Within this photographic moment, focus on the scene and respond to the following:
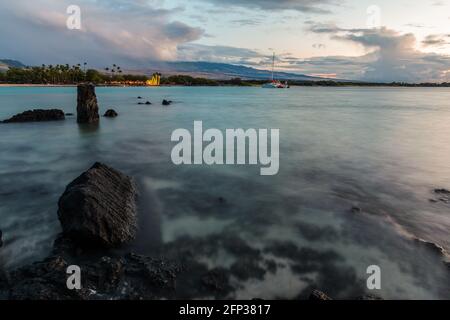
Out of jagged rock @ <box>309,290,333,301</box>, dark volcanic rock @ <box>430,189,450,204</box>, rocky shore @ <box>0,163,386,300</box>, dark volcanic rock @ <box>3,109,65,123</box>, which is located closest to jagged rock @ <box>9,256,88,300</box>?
rocky shore @ <box>0,163,386,300</box>

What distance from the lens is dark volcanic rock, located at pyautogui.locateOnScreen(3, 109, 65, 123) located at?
36.5m

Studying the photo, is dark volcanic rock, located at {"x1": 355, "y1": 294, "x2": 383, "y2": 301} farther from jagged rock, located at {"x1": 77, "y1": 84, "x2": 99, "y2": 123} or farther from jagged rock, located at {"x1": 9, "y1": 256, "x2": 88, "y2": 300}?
jagged rock, located at {"x1": 77, "y1": 84, "x2": 99, "y2": 123}

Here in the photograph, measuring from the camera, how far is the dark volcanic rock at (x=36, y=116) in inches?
1437

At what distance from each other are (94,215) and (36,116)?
33.4 meters

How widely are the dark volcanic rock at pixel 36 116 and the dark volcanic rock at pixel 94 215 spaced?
102 feet

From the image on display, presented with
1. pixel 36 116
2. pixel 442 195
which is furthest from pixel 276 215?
pixel 36 116

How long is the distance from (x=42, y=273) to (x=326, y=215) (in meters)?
8.70

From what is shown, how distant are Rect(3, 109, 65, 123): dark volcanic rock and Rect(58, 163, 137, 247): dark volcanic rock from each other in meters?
31.2

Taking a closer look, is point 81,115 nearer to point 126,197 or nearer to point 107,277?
point 126,197

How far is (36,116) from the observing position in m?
37.1

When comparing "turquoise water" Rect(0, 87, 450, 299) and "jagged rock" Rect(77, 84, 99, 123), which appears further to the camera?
"jagged rock" Rect(77, 84, 99, 123)

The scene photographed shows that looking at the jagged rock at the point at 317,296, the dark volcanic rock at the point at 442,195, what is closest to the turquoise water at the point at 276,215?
the dark volcanic rock at the point at 442,195
